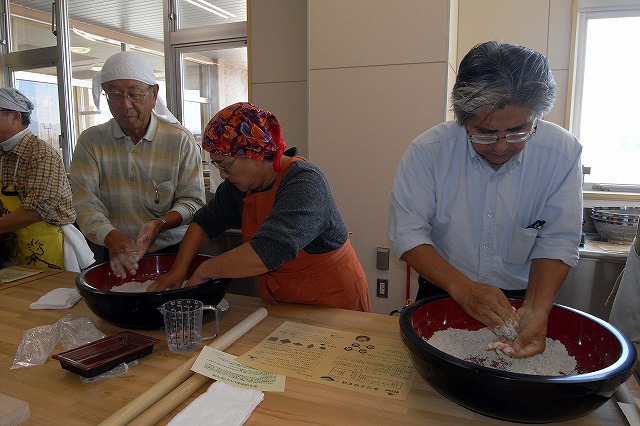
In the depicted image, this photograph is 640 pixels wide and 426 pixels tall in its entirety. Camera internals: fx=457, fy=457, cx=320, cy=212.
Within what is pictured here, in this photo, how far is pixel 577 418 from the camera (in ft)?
2.71

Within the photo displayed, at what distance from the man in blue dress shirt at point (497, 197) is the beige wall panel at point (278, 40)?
1.88 metres

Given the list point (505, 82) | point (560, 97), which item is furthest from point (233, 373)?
point (560, 97)

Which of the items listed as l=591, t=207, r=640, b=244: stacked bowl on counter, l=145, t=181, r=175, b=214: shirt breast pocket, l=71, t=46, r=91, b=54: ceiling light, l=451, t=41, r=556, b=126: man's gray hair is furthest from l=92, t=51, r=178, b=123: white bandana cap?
l=71, t=46, r=91, b=54: ceiling light

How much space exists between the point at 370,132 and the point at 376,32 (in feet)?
1.71

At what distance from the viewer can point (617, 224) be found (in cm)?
251

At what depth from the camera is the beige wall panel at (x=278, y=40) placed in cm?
296

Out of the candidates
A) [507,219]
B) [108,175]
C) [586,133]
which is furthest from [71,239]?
[586,133]

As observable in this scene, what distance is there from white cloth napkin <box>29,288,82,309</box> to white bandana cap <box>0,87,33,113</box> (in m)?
1.24

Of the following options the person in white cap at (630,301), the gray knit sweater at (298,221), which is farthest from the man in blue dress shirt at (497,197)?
the person in white cap at (630,301)

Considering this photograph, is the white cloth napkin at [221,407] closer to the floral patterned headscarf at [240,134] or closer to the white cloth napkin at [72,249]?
the floral patterned headscarf at [240,134]

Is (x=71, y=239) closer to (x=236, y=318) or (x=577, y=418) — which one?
(x=236, y=318)

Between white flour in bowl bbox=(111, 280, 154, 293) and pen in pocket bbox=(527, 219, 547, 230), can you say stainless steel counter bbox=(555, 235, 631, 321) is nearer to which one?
pen in pocket bbox=(527, 219, 547, 230)

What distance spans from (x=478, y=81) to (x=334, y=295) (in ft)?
2.53

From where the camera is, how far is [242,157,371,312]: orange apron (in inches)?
55.9
